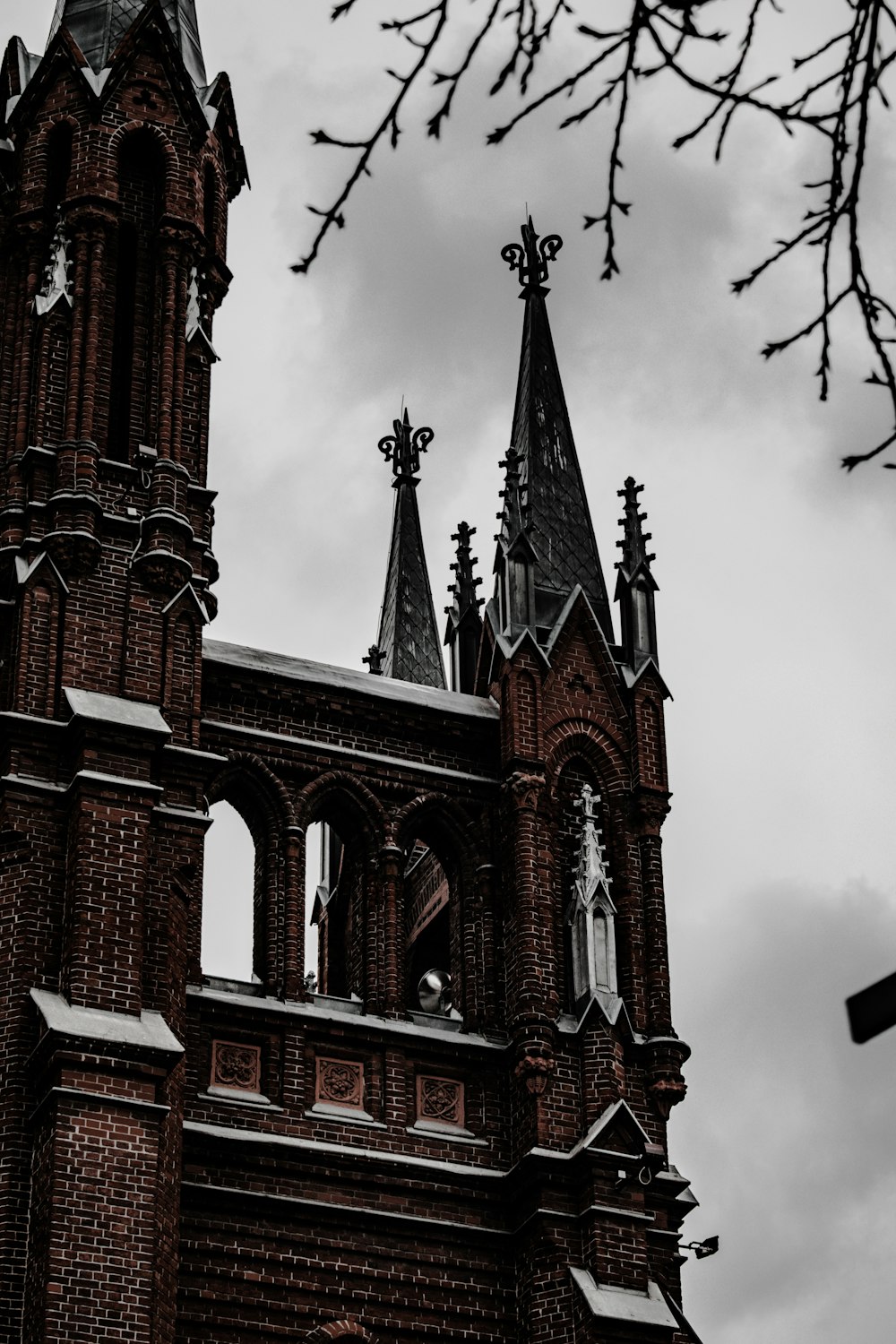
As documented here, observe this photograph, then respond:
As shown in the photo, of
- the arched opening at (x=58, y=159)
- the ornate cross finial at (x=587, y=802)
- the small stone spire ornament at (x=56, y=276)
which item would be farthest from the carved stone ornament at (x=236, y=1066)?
the arched opening at (x=58, y=159)

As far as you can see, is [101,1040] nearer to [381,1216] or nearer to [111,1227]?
[111,1227]

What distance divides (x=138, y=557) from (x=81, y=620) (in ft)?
Answer: 3.15

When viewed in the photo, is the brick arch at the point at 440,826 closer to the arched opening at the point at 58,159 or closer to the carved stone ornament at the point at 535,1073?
the carved stone ornament at the point at 535,1073

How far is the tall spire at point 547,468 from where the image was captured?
1118 inches

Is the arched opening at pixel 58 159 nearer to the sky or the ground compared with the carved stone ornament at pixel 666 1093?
nearer to the sky

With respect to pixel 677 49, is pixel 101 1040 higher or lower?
higher

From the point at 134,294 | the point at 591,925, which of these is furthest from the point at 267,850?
the point at 134,294

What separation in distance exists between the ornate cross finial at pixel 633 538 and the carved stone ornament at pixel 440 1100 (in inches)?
269

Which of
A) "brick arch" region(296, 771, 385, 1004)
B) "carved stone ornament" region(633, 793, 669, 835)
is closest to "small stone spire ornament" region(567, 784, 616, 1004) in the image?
"carved stone ornament" region(633, 793, 669, 835)

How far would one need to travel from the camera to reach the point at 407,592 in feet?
116

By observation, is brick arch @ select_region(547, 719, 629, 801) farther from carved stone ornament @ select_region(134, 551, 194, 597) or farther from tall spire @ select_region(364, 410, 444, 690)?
tall spire @ select_region(364, 410, 444, 690)

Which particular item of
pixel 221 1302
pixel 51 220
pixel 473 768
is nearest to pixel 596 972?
pixel 473 768

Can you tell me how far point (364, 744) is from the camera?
2645 centimetres

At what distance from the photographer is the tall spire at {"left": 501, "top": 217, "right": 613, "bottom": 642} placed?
28391 mm
